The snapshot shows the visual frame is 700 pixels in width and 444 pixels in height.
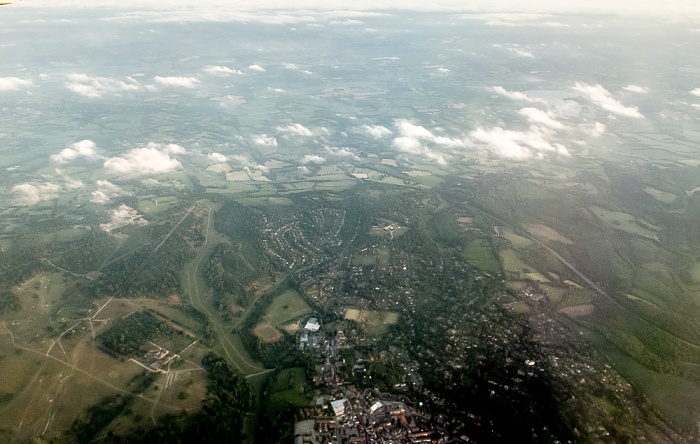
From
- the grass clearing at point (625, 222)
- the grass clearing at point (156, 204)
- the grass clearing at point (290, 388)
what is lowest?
the grass clearing at point (156, 204)

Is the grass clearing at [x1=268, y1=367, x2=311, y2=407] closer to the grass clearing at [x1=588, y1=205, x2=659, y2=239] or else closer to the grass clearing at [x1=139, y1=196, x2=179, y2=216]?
the grass clearing at [x1=139, y1=196, x2=179, y2=216]

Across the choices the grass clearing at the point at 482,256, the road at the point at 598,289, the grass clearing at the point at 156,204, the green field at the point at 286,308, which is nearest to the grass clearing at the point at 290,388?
the green field at the point at 286,308

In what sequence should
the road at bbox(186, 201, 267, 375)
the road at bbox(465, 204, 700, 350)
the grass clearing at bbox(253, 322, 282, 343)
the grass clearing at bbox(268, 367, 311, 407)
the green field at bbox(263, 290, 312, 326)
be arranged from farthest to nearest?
1. the green field at bbox(263, 290, 312, 326)
2. the grass clearing at bbox(253, 322, 282, 343)
3. the road at bbox(465, 204, 700, 350)
4. the road at bbox(186, 201, 267, 375)
5. the grass clearing at bbox(268, 367, 311, 407)

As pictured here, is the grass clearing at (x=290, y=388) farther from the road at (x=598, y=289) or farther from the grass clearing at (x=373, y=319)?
the road at (x=598, y=289)

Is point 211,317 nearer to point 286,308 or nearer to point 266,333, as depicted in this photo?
point 266,333

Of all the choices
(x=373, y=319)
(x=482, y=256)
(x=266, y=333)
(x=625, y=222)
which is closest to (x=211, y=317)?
(x=266, y=333)

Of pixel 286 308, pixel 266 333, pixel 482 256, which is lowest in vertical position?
pixel 286 308

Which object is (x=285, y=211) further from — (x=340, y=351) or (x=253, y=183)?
(x=340, y=351)

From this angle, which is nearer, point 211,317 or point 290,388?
point 290,388

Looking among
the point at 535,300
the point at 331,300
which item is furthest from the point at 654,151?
the point at 331,300

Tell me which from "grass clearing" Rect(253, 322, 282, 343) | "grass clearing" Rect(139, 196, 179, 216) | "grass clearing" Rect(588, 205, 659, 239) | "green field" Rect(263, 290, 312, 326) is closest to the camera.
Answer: "grass clearing" Rect(253, 322, 282, 343)

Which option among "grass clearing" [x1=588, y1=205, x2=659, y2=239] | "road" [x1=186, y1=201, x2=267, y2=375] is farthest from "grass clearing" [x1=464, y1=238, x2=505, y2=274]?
"road" [x1=186, y1=201, x2=267, y2=375]
